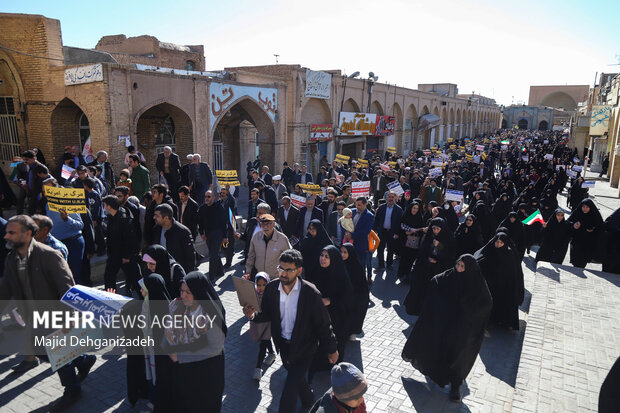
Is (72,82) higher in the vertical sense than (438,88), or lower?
lower

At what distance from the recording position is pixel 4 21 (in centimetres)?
1096

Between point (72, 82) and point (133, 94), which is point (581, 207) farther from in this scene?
point (72, 82)

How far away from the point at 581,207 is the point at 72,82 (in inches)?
461

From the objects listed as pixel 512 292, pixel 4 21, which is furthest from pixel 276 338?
pixel 4 21

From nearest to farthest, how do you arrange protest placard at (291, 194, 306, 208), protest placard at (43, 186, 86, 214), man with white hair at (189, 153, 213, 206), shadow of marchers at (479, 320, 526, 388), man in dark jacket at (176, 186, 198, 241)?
shadow of marchers at (479, 320, 526, 388) < protest placard at (43, 186, 86, 214) < man in dark jacket at (176, 186, 198, 241) < protest placard at (291, 194, 306, 208) < man with white hair at (189, 153, 213, 206)

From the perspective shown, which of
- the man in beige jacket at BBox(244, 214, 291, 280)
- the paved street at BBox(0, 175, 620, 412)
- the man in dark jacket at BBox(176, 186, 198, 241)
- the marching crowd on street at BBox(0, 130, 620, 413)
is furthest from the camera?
the man in dark jacket at BBox(176, 186, 198, 241)

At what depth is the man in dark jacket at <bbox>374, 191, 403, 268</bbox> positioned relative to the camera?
25.6ft

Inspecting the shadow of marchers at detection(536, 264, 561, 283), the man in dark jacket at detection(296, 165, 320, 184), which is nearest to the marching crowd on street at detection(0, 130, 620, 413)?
the shadow of marchers at detection(536, 264, 561, 283)

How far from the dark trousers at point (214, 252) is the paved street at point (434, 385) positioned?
3.90 feet

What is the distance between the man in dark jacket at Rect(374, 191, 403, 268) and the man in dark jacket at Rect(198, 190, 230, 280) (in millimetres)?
2951

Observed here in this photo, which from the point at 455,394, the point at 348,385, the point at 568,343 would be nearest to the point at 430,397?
the point at 455,394

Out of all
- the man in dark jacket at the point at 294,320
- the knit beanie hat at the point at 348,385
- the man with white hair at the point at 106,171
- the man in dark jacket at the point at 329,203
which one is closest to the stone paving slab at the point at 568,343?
the man in dark jacket at the point at 294,320

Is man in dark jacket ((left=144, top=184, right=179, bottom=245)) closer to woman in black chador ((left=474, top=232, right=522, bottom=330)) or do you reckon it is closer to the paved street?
the paved street

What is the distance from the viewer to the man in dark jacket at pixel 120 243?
537cm
